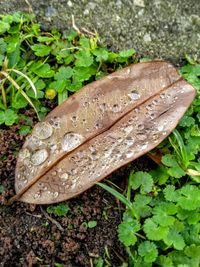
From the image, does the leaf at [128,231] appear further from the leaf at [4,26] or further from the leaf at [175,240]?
the leaf at [4,26]

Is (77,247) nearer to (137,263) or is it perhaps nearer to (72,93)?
(137,263)

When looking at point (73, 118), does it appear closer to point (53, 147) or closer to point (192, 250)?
point (53, 147)

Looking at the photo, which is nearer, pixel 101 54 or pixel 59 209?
pixel 59 209

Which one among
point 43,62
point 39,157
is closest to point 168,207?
point 39,157

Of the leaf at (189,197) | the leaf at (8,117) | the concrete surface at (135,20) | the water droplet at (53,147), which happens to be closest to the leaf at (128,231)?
the leaf at (189,197)

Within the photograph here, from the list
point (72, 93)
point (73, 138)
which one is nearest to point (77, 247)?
point (73, 138)
